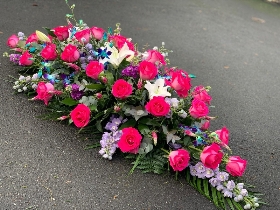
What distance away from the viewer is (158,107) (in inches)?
93.7

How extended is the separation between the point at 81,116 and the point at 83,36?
2.59ft

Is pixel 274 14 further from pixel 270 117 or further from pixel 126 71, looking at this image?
pixel 126 71

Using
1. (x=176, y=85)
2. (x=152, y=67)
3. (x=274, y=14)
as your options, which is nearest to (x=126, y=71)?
(x=152, y=67)

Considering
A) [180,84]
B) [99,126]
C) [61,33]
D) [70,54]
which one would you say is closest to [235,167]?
[180,84]

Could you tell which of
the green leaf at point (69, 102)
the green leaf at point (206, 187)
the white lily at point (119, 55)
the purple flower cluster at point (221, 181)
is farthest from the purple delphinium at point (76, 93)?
the green leaf at point (206, 187)

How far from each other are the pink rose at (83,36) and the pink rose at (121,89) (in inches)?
25.1

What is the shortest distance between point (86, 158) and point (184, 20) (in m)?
4.10

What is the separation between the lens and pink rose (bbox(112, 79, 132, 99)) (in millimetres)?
2434

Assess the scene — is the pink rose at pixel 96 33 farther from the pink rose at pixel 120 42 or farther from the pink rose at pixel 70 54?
the pink rose at pixel 70 54

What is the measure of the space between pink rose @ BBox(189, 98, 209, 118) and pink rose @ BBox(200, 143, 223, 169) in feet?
0.76

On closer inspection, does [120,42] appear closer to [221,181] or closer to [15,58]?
[15,58]

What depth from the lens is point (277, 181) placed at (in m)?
2.77

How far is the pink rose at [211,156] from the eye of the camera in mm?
2277

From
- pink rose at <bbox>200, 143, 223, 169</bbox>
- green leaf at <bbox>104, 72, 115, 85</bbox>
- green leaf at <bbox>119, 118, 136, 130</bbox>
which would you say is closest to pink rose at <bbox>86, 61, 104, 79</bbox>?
green leaf at <bbox>104, 72, 115, 85</bbox>
